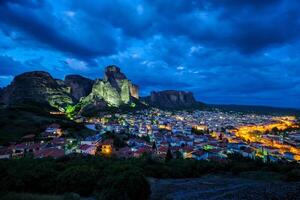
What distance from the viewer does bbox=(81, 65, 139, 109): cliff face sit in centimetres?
13088

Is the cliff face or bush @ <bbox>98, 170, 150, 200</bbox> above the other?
the cliff face

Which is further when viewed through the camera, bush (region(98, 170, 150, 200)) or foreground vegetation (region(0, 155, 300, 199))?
foreground vegetation (region(0, 155, 300, 199))

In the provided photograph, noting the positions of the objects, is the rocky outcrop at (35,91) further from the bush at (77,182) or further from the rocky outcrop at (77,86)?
the bush at (77,182)

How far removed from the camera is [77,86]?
A: 151125mm

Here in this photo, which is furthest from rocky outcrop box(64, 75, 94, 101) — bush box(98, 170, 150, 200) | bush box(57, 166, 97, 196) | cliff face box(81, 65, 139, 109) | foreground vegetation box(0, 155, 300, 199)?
bush box(98, 170, 150, 200)

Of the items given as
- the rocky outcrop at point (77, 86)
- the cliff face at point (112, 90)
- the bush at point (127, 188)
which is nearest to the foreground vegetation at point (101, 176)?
the bush at point (127, 188)

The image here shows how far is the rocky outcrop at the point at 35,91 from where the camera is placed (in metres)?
111

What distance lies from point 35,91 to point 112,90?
145 ft

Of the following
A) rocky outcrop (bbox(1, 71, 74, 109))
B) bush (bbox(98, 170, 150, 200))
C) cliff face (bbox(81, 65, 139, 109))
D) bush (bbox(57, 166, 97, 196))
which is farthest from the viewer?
cliff face (bbox(81, 65, 139, 109))

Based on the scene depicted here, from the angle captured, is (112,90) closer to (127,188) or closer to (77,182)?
(77,182)

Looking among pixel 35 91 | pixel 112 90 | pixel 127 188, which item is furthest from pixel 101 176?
pixel 112 90

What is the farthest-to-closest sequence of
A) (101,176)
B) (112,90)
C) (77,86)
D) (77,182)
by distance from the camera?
(77,86), (112,90), (101,176), (77,182)

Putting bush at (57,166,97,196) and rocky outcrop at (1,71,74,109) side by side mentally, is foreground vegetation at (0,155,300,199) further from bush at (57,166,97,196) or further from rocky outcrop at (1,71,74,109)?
rocky outcrop at (1,71,74,109)

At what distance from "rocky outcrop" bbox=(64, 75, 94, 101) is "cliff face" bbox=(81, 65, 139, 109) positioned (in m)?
14.4
